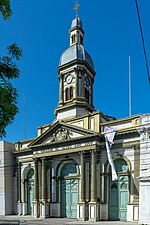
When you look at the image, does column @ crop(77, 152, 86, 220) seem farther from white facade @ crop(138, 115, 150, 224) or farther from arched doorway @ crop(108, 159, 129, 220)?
white facade @ crop(138, 115, 150, 224)

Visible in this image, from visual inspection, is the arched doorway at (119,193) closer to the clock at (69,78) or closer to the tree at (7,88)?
the clock at (69,78)

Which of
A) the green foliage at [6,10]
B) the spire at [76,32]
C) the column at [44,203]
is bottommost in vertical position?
the column at [44,203]

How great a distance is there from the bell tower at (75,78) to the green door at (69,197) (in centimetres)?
761

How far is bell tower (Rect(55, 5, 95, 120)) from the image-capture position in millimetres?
28391

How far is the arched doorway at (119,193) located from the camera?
2173cm

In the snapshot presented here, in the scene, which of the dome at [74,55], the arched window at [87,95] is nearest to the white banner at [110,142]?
the arched window at [87,95]

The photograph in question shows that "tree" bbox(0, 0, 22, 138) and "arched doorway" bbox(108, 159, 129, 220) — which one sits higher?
"tree" bbox(0, 0, 22, 138)

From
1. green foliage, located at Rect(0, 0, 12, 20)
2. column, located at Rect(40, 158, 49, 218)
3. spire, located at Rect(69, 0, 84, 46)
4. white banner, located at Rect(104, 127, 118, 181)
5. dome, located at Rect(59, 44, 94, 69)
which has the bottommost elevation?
column, located at Rect(40, 158, 49, 218)

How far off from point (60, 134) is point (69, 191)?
600 cm

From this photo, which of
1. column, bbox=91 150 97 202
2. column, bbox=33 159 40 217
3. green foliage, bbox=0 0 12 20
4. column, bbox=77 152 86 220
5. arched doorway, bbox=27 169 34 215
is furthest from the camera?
arched doorway, bbox=27 169 34 215

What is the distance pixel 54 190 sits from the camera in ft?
85.6

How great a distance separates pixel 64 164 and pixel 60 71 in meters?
11.7

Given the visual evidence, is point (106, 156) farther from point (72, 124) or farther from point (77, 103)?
point (77, 103)

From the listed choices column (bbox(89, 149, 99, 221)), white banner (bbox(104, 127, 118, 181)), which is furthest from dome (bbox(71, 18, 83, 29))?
column (bbox(89, 149, 99, 221))
